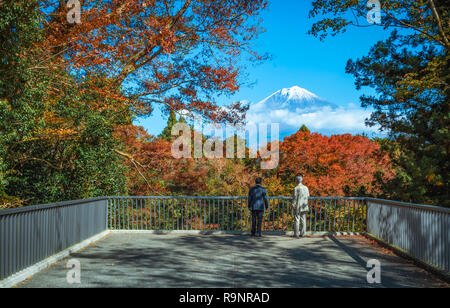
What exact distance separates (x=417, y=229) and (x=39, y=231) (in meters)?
7.64

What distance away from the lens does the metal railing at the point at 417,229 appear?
6.78m

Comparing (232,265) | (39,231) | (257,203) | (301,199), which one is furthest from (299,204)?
(39,231)

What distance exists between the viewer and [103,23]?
49.5 feet

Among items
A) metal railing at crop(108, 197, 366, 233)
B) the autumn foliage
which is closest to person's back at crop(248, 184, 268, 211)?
metal railing at crop(108, 197, 366, 233)

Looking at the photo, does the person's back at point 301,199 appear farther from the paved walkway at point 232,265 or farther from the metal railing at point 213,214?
the paved walkway at point 232,265

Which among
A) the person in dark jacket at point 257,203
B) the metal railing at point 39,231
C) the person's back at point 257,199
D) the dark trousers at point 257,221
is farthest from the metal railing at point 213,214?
the metal railing at point 39,231

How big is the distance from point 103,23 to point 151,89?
3.42m

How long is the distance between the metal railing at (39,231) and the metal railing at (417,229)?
7342 millimetres

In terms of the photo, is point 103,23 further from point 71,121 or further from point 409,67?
point 409,67

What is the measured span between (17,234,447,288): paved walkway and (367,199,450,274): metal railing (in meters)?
0.35

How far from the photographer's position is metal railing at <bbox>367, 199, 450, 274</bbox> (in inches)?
267

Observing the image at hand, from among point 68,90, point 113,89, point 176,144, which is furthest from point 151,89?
point 176,144

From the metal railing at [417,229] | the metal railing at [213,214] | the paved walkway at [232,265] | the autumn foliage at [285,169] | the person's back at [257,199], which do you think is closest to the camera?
the paved walkway at [232,265]

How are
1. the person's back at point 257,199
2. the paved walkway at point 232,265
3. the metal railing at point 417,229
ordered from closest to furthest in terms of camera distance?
1. the paved walkway at point 232,265
2. the metal railing at point 417,229
3. the person's back at point 257,199
